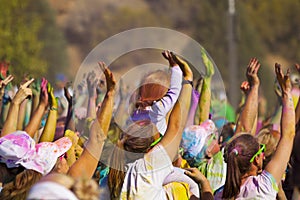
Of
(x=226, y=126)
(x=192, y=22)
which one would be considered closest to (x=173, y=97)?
(x=226, y=126)

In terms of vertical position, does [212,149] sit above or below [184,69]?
below

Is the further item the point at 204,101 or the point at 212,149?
the point at 204,101

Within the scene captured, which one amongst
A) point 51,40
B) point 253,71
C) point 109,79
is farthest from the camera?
point 51,40

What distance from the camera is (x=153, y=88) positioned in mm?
6008

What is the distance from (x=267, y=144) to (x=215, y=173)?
0.44 meters

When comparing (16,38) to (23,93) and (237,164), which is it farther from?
(237,164)

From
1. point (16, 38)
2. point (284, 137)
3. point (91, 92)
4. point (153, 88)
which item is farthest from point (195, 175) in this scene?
point (16, 38)

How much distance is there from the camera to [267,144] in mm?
6773

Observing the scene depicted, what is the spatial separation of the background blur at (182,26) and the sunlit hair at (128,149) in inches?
1012

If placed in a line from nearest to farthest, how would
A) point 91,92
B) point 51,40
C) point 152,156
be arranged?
point 152,156 < point 91,92 < point 51,40

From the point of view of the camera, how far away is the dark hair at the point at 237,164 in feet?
18.5

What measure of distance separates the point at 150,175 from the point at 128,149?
0.22 m

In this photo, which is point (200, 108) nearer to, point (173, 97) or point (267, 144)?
point (267, 144)

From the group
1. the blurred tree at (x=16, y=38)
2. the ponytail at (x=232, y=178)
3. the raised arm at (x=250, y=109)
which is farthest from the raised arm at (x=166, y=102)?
the blurred tree at (x=16, y=38)
